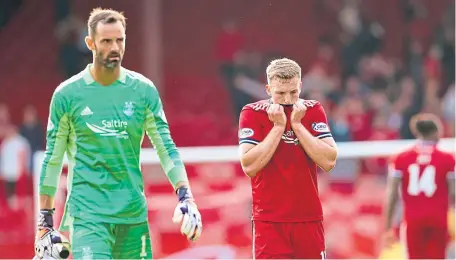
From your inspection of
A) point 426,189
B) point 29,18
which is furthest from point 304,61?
point 426,189

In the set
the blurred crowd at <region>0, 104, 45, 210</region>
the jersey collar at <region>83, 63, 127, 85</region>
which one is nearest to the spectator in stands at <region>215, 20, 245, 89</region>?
the blurred crowd at <region>0, 104, 45, 210</region>

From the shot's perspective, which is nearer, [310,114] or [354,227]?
[310,114]

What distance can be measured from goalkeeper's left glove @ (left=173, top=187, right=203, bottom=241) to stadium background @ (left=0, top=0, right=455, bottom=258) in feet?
44.2

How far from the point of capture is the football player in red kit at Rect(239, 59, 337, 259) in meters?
7.74

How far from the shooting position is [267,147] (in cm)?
770

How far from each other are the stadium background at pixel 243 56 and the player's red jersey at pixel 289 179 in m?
12.9

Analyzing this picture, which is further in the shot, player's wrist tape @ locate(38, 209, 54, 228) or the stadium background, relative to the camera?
the stadium background

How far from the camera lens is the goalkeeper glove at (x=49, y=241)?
7141 millimetres

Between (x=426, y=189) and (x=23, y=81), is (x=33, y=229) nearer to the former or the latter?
(x=426, y=189)

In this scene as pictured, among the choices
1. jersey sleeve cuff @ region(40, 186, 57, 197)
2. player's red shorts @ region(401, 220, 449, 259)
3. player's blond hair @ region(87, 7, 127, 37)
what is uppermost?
player's blond hair @ region(87, 7, 127, 37)

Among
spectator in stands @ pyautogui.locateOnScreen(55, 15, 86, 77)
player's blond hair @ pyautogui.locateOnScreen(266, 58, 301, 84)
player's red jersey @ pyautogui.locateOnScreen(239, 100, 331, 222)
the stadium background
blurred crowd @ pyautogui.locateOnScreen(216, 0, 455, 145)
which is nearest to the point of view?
player's blond hair @ pyautogui.locateOnScreen(266, 58, 301, 84)

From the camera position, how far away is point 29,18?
2633cm

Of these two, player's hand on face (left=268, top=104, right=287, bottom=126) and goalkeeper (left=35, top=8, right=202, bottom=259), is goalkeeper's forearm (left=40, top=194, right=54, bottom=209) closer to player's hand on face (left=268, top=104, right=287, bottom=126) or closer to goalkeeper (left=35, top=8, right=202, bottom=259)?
goalkeeper (left=35, top=8, right=202, bottom=259)

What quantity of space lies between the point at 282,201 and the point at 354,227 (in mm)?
7646
